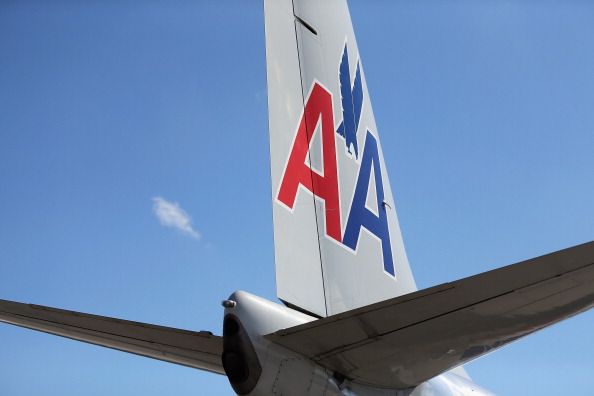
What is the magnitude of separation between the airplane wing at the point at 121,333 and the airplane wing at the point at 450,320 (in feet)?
3.52

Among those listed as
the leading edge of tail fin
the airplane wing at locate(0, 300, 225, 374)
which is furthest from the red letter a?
the airplane wing at locate(0, 300, 225, 374)

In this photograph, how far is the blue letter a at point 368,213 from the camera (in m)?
6.60

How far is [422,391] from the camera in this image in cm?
582

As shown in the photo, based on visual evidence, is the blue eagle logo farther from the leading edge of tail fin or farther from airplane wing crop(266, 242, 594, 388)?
airplane wing crop(266, 242, 594, 388)

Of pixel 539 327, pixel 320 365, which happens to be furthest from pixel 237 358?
pixel 539 327

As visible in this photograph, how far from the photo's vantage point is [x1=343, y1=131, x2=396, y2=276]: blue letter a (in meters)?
6.60

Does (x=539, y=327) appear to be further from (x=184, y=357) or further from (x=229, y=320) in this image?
(x=184, y=357)

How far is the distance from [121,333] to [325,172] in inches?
103

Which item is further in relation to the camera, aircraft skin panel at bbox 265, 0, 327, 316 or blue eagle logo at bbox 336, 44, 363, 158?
blue eagle logo at bbox 336, 44, 363, 158

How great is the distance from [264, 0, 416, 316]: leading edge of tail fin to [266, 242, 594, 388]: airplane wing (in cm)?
83

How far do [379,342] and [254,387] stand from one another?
3.35 feet

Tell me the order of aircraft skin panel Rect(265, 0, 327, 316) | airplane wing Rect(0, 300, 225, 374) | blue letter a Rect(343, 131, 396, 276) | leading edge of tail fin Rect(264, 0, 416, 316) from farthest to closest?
blue letter a Rect(343, 131, 396, 276), leading edge of tail fin Rect(264, 0, 416, 316), aircraft skin panel Rect(265, 0, 327, 316), airplane wing Rect(0, 300, 225, 374)

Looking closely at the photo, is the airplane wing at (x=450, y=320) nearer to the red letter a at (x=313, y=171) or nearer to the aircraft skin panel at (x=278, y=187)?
the aircraft skin panel at (x=278, y=187)

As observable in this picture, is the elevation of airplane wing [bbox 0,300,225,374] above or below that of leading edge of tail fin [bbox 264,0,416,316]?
below
